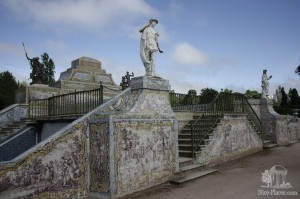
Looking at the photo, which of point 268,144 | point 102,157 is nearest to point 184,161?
point 102,157

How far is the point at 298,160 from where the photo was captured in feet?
40.7

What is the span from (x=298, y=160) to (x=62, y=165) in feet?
34.1

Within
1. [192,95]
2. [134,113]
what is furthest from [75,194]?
[192,95]

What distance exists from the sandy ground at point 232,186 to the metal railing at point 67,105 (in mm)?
4175

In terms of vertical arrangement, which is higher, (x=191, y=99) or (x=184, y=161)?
(x=191, y=99)

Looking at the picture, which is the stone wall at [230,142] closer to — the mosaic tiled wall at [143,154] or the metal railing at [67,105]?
the mosaic tiled wall at [143,154]

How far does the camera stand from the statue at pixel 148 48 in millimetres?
9656

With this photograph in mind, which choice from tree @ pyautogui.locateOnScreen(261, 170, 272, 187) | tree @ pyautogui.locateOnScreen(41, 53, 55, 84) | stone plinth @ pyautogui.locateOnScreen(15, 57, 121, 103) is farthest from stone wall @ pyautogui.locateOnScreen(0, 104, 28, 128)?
tree @ pyautogui.locateOnScreen(41, 53, 55, 84)

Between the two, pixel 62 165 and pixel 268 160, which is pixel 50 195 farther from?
pixel 268 160

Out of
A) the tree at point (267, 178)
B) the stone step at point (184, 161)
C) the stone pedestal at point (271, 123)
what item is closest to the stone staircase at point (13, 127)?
the stone step at point (184, 161)

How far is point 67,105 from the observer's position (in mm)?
12156

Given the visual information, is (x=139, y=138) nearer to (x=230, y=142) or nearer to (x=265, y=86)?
(x=230, y=142)

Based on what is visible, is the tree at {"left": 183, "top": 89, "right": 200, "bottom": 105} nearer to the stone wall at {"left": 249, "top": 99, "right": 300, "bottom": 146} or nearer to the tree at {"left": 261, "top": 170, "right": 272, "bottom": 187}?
the tree at {"left": 261, "top": 170, "right": 272, "bottom": 187}

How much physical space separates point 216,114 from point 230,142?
59.2 inches
